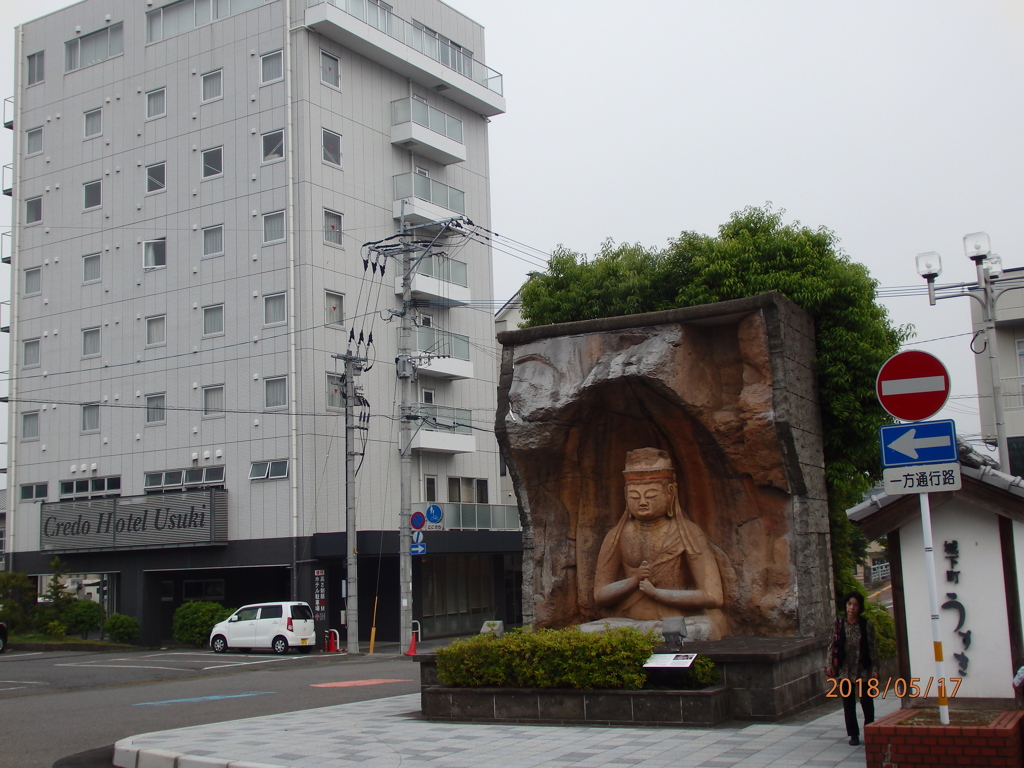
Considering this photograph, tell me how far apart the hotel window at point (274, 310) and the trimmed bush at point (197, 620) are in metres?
8.92

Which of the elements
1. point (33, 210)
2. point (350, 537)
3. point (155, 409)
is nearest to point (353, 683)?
point (350, 537)

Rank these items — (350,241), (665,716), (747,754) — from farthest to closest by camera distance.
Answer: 1. (350,241)
2. (665,716)
3. (747,754)

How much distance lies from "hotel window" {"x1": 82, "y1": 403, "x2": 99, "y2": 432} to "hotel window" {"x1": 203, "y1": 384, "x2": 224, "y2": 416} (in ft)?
16.3

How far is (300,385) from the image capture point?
32.2m

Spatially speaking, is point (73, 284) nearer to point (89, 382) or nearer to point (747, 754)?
point (89, 382)

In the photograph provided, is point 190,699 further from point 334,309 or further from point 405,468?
point 334,309

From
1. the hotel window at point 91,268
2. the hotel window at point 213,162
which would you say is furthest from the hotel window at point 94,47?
the hotel window at point 91,268

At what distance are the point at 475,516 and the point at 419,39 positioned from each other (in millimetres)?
17182

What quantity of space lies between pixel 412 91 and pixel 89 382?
15294mm

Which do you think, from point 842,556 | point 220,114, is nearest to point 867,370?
point 842,556

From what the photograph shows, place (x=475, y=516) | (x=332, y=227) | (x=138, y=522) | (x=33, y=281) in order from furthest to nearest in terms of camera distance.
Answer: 1. (x=33, y=281)
2. (x=475, y=516)
3. (x=332, y=227)
4. (x=138, y=522)

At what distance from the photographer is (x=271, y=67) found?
33969 mm

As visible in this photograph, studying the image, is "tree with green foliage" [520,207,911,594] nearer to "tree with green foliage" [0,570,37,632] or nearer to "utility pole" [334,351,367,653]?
"utility pole" [334,351,367,653]

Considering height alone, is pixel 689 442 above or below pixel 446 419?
below
